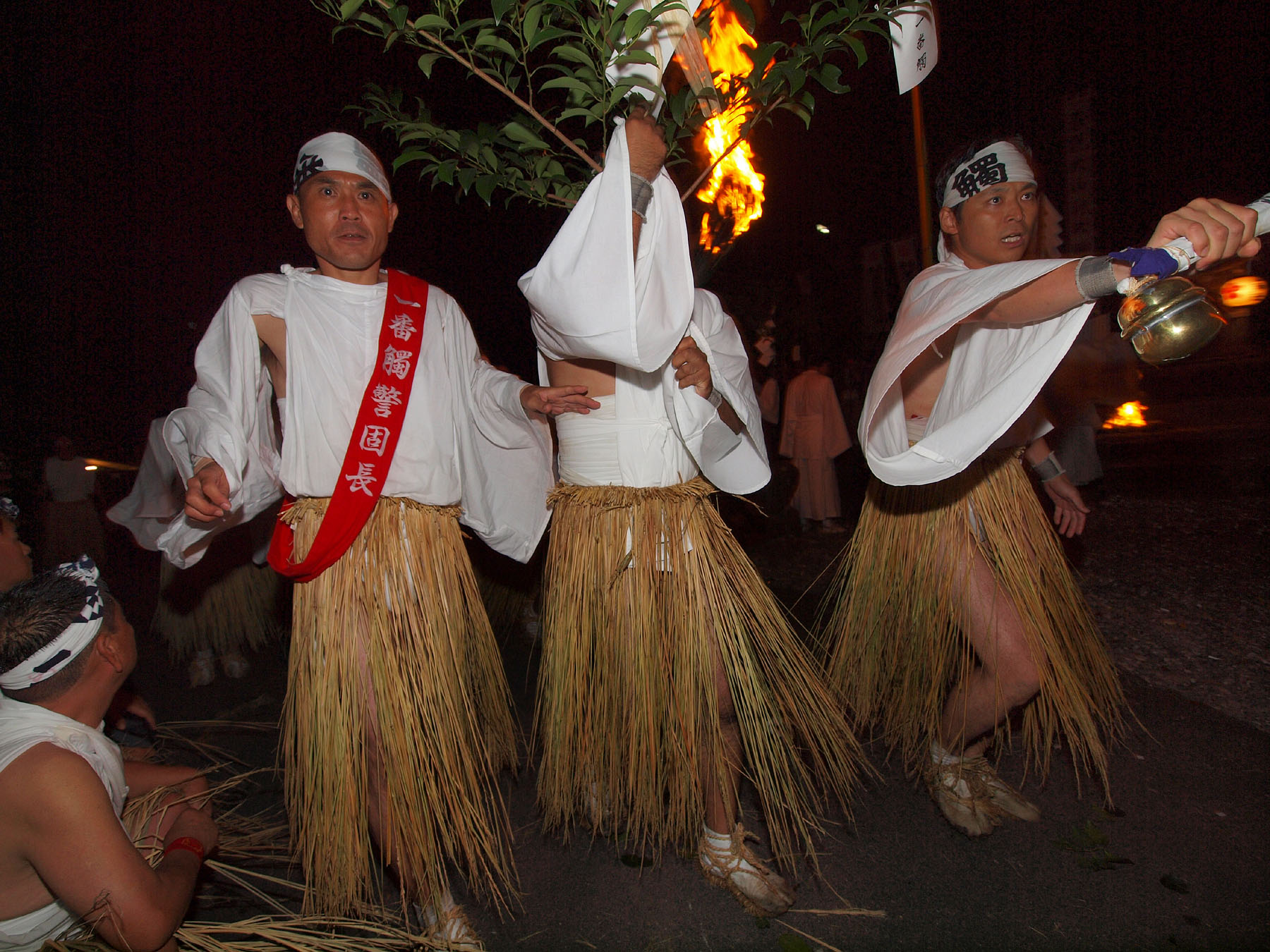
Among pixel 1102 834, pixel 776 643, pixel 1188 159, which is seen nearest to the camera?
pixel 776 643

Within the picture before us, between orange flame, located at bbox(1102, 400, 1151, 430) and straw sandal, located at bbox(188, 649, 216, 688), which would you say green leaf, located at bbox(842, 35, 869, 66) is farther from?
orange flame, located at bbox(1102, 400, 1151, 430)

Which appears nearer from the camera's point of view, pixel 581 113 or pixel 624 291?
pixel 624 291

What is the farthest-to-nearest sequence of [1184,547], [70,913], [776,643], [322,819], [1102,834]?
1. [1184,547]
2. [1102,834]
3. [776,643]
4. [322,819]
5. [70,913]

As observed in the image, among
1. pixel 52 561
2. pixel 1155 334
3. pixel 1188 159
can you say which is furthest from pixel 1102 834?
pixel 1188 159

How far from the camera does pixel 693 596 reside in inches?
72.9

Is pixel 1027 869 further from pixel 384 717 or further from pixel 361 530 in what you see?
pixel 361 530

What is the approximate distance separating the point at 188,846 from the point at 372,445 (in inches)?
37.1

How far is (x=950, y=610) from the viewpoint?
209cm

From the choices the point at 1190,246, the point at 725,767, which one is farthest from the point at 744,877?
the point at 1190,246

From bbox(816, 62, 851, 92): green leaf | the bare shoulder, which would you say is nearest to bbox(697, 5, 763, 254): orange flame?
bbox(816, 62, 851, 92): green leaf

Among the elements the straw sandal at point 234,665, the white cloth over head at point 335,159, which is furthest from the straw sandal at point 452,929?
the straw sandal at point 234,665

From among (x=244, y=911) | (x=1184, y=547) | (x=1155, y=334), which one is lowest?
(x=244, y=911)

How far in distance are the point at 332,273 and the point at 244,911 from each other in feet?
5.84

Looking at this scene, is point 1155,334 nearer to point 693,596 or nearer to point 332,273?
point 693,596
